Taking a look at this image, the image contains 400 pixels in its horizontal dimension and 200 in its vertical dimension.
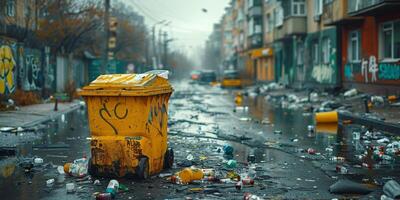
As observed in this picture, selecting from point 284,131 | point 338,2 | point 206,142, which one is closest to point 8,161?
point 206,142

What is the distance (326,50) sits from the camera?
34344 millimetres

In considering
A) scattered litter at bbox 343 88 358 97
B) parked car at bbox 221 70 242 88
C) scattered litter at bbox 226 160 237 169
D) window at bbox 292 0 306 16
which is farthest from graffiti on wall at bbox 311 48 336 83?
scattered litter at bbox 226 160 237 169

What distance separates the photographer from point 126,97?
8.02 metres

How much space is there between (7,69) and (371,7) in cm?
1574

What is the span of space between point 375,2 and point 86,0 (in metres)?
19.8

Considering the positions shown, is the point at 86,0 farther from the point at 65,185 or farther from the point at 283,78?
the point at 65,185

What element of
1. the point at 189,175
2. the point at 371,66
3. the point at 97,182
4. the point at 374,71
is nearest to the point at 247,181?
the point at 189,175

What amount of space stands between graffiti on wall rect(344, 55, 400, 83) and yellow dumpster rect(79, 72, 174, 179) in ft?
56.9

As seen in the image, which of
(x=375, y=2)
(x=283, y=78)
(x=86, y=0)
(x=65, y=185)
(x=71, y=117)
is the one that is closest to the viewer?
(x=65, y=185)

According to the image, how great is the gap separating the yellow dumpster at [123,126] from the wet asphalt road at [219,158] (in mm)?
255

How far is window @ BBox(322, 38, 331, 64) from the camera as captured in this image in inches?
1325

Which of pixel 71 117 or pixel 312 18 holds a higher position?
pixel 312 18

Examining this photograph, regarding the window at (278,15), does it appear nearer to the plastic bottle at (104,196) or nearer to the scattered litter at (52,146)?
the scattered litter at (52,146)

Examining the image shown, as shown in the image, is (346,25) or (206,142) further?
(346,25)
